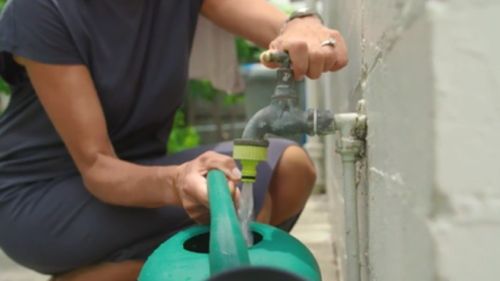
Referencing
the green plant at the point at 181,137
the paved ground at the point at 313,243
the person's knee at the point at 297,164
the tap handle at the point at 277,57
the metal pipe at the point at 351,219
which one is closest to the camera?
the tap handle at the point at 277,57

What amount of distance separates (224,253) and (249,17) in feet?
2.80

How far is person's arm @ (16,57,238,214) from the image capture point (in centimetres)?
110

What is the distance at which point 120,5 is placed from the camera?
51.4 inches

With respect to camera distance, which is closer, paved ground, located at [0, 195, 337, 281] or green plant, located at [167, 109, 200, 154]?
paved ground, located at [0, 195, 337, 281]

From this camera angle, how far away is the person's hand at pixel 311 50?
33.9 inches

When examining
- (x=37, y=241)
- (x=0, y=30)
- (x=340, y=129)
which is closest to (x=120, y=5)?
(x=0, y=30)

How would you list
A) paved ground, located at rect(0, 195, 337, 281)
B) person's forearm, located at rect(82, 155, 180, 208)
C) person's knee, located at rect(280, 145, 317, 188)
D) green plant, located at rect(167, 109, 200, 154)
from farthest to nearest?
green plant, located at rect(167, 109, 200, 154), paved ground, located at rect(0, 195, 337, 281), person's knee, located at rect(280, 145, 317, 188), person's forearm, located at rect(82, 155, 180, 208)

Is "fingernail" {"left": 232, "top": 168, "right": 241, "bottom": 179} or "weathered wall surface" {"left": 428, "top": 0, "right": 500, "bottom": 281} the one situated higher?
"weathered wall surface" {"left": 428, "top": 0, "right": 500, "bottom": 281}

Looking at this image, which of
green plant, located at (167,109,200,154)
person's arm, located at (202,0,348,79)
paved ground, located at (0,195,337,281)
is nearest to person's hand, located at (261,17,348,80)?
person's arm, located at (202,0,348,79)

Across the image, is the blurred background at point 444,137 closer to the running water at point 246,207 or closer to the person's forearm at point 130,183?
the running water at point 246,207

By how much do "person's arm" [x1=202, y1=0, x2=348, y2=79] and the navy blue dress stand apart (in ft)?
0.26

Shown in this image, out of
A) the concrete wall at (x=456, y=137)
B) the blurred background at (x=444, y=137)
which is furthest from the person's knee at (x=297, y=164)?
the concrete wall at (x=456, y=137)

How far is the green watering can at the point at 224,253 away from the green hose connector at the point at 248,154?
1.5 inches

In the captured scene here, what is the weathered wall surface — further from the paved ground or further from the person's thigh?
the paved ground
